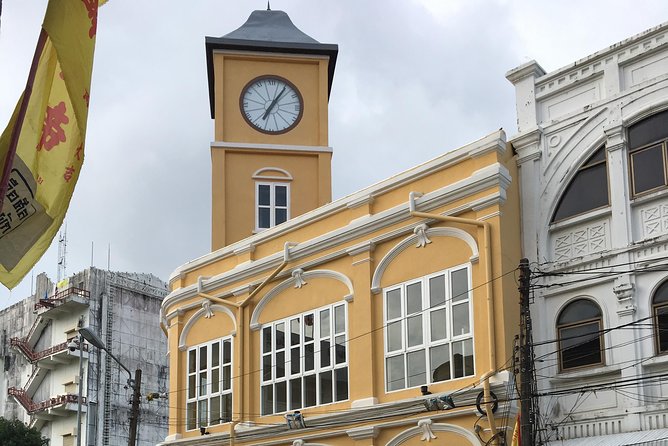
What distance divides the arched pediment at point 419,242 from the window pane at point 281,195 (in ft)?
32.1

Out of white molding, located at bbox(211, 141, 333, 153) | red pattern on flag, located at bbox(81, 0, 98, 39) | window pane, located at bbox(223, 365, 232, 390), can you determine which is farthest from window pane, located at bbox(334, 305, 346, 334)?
red pattern on flag, located at bbox(81, 0, 98, 39)

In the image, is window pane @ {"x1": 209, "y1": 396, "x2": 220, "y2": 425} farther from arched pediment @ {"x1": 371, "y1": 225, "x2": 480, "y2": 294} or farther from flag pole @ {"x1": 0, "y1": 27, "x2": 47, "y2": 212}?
flag pole @ {"x1": 0, "y1": 27, "x2": 47, "y2": 212}

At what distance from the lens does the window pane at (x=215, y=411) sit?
2625 centimetres

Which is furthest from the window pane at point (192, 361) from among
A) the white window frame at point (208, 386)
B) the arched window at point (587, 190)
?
the arched window at point (587, 190)

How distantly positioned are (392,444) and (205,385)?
6987 millimetres

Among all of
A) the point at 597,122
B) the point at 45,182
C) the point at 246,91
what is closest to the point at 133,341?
the point at 246,91

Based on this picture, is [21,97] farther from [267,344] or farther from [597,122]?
[267,344]

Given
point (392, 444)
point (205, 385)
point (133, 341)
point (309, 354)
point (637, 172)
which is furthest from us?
point (133, 341)

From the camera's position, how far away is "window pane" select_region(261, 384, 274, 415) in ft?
82.0

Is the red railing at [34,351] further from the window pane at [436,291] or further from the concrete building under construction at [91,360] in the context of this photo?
→ the window pane at [436,291]

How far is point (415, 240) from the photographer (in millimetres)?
22391

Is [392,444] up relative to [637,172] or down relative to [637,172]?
down

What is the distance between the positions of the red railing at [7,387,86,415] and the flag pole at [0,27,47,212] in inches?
1880

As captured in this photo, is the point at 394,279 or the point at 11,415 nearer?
the point at 394,279
